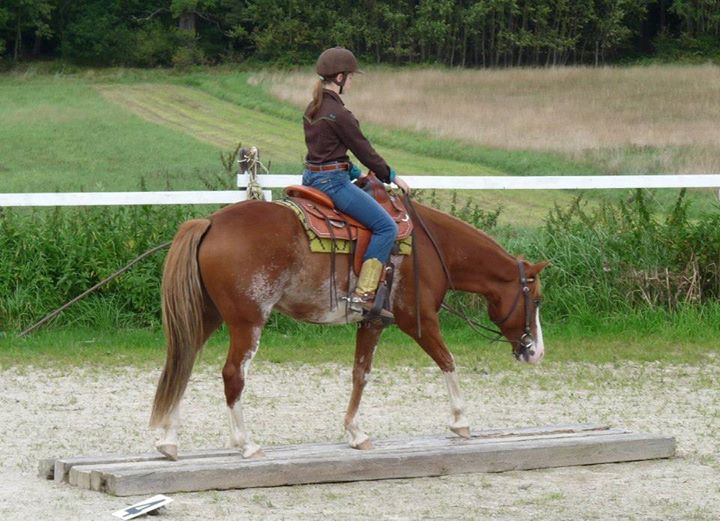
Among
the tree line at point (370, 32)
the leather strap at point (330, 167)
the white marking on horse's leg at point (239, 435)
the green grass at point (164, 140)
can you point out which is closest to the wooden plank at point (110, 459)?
the white marking on horse's leg at point (239, 435)

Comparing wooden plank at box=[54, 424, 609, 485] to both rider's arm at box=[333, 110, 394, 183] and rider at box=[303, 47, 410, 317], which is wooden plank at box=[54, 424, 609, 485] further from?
rider's arm at box=[333, 110, 394, 183]

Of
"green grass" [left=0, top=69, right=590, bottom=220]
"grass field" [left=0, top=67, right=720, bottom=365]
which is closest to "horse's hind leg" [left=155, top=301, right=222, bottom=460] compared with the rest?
"grass field" [left=0, top=67, right=720, bottom=365]

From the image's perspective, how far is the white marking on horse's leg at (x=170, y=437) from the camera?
731cm

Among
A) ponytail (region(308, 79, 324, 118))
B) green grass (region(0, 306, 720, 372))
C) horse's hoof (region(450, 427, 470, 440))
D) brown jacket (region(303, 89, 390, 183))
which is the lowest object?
green grass (region(0, 306, 720, 372))

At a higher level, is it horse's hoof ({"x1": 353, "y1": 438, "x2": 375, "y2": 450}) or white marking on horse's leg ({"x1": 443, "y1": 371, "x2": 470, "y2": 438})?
Result: white marking on horse's leg ({"x1": 443, "y1": 371, "x2": 470, "y2": 438})

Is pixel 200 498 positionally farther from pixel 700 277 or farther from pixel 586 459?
pixel 700 277

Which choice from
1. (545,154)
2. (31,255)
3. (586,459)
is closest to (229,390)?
(586,459)

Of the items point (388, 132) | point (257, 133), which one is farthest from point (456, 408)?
point (257, 133)

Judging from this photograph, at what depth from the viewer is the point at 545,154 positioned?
28609 mm

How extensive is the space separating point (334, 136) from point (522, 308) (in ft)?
5.35

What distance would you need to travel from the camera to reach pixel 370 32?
56.6 meters

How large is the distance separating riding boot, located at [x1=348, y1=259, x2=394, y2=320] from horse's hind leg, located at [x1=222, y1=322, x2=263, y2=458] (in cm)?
62

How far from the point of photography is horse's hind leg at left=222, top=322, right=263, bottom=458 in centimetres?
737

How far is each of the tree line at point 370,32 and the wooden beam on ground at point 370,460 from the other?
47149mm
